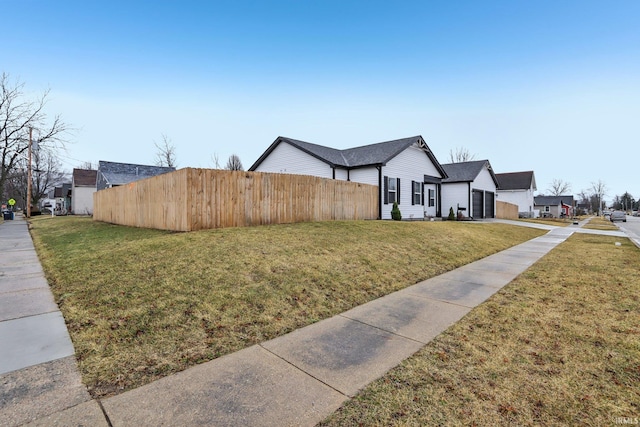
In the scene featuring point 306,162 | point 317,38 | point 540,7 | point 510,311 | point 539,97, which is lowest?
point 510,311

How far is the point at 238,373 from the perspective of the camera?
2.54 m

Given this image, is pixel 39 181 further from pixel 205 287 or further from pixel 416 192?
pixel 205 287

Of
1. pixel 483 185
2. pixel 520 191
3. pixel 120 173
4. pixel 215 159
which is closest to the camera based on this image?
pixel 483 185

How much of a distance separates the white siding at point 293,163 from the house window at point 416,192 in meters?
6.48

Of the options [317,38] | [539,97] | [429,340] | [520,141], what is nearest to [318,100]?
[317,38]

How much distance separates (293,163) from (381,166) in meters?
5.89

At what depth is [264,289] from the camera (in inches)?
182

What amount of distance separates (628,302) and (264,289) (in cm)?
596

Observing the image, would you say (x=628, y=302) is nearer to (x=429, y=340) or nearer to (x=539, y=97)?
(x=429, y=340)

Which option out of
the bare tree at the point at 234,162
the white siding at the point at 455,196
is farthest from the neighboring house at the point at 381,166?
the bare tree at the point at 234,162

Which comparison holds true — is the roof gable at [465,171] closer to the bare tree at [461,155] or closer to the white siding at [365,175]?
the white siding at [365,175]

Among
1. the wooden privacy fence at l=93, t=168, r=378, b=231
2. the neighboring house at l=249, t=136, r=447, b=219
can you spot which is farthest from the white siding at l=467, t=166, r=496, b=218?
the wooden privacy fence at l=93, t=168, r=378, b=231

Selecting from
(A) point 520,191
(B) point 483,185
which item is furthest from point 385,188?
(A) point 520,191

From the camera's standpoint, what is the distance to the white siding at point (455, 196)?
78.1 ft
